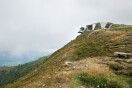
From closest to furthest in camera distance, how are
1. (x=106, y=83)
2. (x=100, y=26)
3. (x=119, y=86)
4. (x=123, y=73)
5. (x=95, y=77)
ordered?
(x=119, y=86) → (x=106, y=83) → (x=95, y=77) → (x=123, y=73) → (x=100, y=26)

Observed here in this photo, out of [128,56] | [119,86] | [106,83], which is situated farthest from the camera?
[128,56]

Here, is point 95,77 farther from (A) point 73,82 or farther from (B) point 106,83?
(A) point 73,82

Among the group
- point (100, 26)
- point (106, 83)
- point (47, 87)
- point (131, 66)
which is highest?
point (100, 26)

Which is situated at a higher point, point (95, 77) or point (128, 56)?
point (128, 56)

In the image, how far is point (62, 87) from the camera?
22.2ft

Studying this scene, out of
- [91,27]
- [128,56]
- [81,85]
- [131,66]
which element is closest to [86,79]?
[81,85]

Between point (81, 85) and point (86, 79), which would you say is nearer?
point (81, 85)

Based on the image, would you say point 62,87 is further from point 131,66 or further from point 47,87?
point 131,66

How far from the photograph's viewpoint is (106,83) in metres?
6.45

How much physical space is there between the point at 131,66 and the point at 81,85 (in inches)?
227

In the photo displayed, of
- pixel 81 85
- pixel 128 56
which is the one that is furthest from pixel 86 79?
pixel 128 56

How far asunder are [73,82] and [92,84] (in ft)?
5.40

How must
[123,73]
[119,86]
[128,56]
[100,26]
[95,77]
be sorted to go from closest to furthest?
[119,86]
[95,77]
[123,73]
[128,56]
[100,26]

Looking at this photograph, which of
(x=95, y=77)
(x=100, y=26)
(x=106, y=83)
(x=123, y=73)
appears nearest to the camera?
(x=106, y=83)
